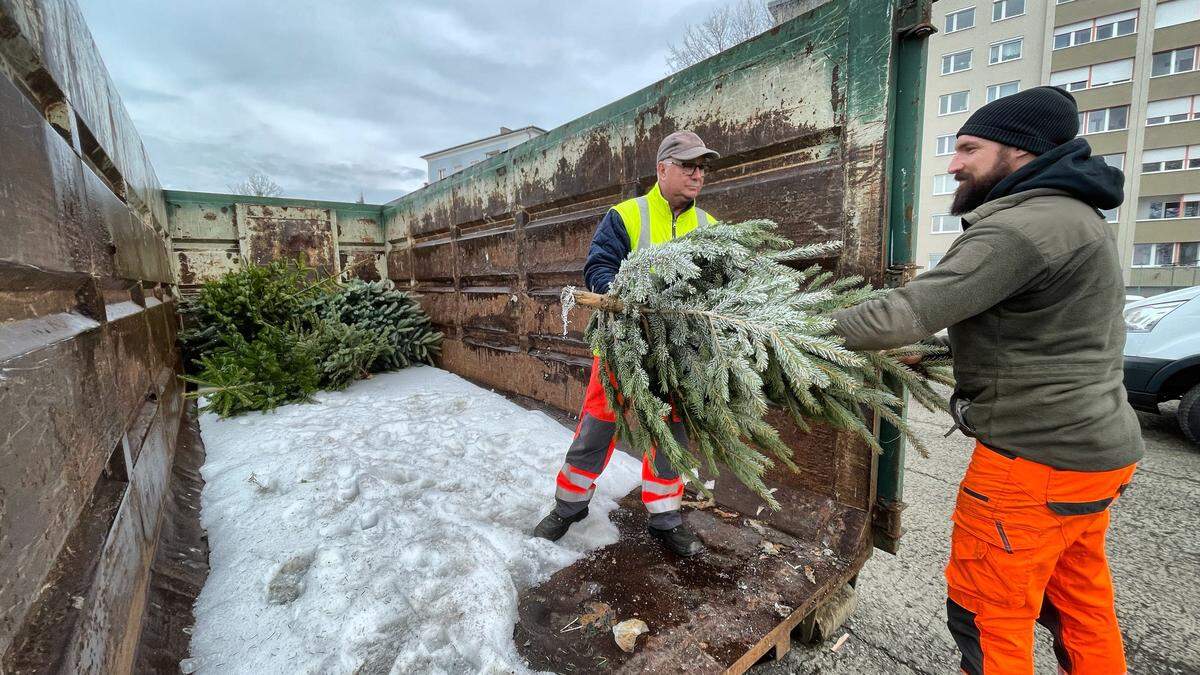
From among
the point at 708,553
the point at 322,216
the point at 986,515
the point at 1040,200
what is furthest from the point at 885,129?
the point at 322,216

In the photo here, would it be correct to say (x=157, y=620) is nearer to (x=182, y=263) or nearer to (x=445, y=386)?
(x=445, y=386)

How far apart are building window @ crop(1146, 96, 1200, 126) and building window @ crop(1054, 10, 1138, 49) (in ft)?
11.6

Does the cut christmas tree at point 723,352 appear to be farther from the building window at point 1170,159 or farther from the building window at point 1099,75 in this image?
the building window at point 1170,159

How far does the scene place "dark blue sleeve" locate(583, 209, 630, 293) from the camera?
2398mm

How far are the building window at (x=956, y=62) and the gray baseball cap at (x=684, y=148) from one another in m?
32.1

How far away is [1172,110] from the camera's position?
68.3ft

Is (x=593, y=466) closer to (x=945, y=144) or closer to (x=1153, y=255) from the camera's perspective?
(x=945, y=144)

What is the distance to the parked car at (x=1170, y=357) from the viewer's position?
4.44 metres

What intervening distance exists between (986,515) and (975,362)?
1.76 ft

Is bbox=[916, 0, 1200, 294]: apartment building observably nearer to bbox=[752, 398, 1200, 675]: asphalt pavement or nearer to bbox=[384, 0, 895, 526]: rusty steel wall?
bbox=[752, 398, 1200, 675]: asphalt pavement

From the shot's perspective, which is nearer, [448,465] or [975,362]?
[975,362]

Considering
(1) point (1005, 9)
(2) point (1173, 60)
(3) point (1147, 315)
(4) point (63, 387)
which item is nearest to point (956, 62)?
(1) point (1005, 9)

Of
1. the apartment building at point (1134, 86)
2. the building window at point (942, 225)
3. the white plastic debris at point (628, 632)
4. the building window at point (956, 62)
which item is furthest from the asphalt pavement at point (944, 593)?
the building window at point (956, 62)

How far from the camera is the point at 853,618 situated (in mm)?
2381
